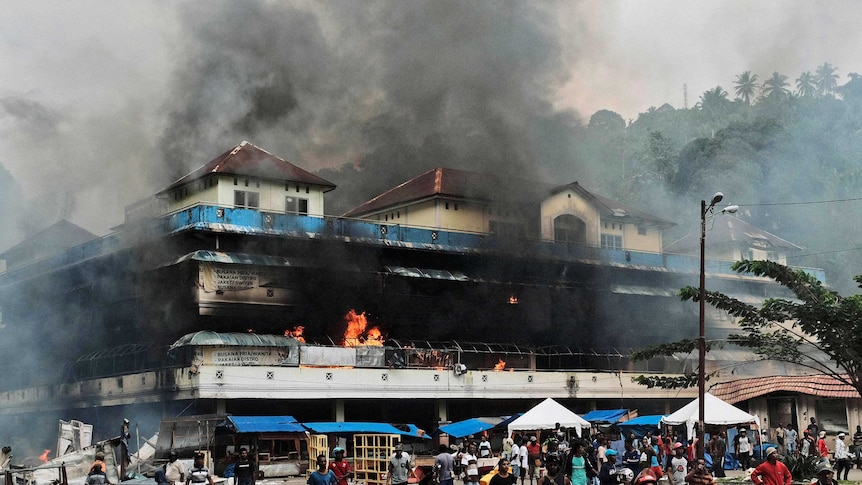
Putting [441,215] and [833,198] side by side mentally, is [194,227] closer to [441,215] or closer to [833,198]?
[441,215]

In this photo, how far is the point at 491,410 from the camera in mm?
55750

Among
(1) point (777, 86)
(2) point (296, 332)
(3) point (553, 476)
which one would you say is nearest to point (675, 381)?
(2) point (296, 332)

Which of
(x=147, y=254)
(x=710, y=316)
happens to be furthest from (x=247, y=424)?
(x=710, y=316)

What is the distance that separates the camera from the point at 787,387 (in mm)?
45219

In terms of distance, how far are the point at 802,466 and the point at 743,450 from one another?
29.8 feet

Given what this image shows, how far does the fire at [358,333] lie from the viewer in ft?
176

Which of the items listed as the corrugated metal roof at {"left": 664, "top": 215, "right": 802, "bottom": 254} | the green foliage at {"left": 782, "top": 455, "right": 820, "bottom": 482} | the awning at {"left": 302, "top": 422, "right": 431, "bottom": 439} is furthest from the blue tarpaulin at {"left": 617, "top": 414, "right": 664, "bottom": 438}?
the corrugated metal roof at {"left": 664, "top": 215, "right": 802, "bottom": 254}

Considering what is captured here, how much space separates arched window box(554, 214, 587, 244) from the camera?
6181cm

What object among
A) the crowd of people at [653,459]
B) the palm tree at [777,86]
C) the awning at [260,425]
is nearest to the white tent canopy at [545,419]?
the crowd of people at [653,459]

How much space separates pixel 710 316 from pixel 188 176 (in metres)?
34.8

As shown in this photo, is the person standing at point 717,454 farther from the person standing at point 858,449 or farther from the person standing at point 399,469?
→ the person standing at point 399,469

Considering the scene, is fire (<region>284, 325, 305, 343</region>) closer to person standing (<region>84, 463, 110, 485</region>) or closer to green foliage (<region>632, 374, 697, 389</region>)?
green foliage (<region>632, 374, 697, 389</region>)

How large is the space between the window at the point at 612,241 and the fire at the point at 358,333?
17.3 meters

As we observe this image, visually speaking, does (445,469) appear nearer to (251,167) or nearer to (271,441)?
(271,441)
